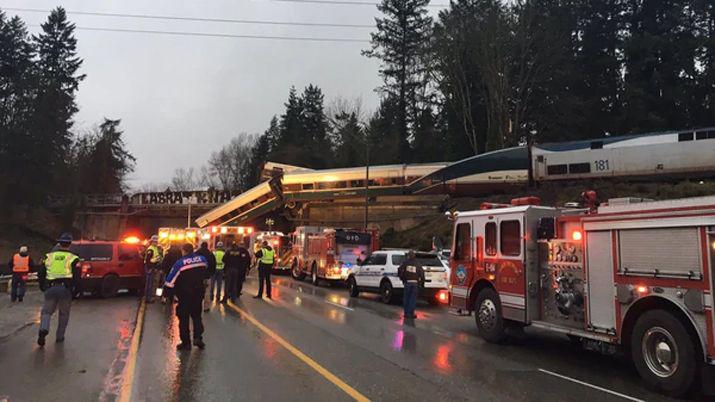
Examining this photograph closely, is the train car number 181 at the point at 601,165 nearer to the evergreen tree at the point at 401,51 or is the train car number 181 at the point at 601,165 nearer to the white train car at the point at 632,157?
the white train car at the point at 632,157

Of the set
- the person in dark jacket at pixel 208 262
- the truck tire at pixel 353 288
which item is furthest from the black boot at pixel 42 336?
the truck tire at pixel 353 288

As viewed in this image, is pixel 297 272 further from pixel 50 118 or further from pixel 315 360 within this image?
pixel 50 118

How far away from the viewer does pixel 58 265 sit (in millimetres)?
9930

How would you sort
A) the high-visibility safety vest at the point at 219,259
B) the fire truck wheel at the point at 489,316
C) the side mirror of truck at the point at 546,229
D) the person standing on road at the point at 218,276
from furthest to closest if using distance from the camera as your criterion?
1. the high-visibility safety vest at the point at 219,259
2. the person standing on road at the point at 218,276
3. the fire truck wheel at the point at 489,316
4. the side mirror of truck at the point at 546,229

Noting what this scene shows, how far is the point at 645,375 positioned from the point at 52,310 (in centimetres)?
954

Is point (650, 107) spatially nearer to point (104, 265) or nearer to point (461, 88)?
point (461, 88)

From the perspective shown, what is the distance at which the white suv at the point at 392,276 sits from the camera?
18125 mm

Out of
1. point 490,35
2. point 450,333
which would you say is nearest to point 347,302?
point 450,333

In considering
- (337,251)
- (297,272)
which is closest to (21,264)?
(337,251)

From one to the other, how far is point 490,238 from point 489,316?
60.0 inches

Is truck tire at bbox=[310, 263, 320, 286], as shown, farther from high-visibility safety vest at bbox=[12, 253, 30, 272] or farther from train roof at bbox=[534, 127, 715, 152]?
train roof at bbox=[534, 127, 715, 152]

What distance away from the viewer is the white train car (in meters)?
31.2

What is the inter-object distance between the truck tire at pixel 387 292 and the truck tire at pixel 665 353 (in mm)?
10812

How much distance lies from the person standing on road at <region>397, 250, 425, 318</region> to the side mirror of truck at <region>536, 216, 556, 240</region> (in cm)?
516
